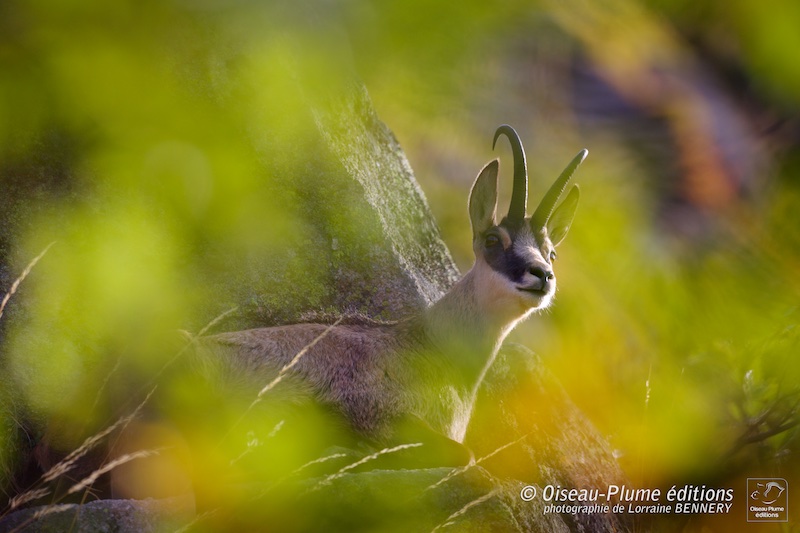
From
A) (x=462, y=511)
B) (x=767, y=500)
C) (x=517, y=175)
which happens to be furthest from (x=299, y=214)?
(x=767, y=500)

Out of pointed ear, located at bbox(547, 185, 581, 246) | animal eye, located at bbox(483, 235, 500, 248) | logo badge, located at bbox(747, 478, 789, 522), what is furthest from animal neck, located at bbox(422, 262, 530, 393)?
logo badge, located at bbox(747, 478, 789, 522)

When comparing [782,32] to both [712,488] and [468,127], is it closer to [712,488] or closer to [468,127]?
[712,488]

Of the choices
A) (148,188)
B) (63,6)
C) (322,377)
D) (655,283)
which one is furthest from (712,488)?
(63,6)

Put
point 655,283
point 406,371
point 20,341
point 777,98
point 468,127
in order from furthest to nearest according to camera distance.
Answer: point 468,127, point 655,283, point 777,98, point 406,371, point 20,341

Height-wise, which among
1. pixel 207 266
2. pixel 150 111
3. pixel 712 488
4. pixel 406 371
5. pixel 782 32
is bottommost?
pixel 712 488

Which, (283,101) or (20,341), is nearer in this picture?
(20,341)

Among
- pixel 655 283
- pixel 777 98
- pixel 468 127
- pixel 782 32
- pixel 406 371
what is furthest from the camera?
pixel 468 127
